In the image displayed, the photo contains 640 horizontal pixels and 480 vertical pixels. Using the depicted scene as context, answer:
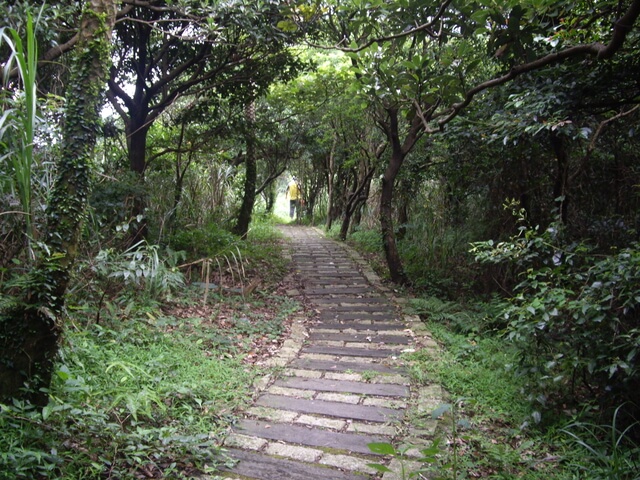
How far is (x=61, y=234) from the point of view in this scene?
232 cm

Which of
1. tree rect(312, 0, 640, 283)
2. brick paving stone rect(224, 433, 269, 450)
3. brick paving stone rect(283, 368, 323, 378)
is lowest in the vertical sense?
brick paving stone rect(224, 433, 269, 450)

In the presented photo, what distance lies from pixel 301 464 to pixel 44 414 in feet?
4.57

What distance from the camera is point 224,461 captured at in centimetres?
252

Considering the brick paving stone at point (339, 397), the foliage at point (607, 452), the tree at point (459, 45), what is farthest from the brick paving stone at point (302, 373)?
the tree at point (459, 45)

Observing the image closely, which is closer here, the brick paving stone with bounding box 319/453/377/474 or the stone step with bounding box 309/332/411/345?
the brick paving stone with bounding box 319/453/377/474

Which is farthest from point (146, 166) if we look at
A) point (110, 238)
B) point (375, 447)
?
point (375, 447)

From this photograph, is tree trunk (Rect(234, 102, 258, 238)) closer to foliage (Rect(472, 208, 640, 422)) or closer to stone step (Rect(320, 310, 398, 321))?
stone step (Rect(320, 310, 398, 321))

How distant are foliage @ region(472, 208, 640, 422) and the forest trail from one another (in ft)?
2.68

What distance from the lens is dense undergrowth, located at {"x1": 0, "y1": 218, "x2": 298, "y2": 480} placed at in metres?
2.15

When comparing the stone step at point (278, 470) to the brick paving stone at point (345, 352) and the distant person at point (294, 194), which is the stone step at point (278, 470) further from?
the distant person at point (294, 194)

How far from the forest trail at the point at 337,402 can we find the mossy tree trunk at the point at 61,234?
47.7 inches

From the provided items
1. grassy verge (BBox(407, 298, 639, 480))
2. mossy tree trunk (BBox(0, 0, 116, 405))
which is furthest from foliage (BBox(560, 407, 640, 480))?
mossy tree trunk (BBox(0, 0, 116, 405))

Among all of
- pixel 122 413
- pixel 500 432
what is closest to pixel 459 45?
pixel 500 432

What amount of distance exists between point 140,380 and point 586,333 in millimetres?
3069
